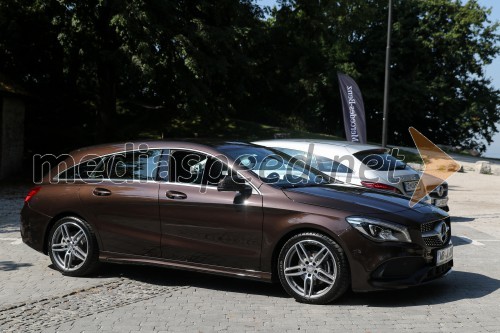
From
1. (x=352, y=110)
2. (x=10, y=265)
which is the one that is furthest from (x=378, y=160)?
(x=352, y=110)

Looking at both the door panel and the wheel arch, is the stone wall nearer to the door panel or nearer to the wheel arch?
the door panel

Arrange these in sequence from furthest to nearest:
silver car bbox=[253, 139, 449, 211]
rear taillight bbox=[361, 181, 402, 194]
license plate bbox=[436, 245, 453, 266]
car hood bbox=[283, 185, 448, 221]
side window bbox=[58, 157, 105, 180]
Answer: silver car bbox=[253, 139, 449, 211] → rear taillight bbox=[361, 181, 402, 194] → side window bbox=[58, 157, 105, 180] → license plate bbox=[436, 245, 453, 266] → car hood bbox=[283, 185, 448, 221]

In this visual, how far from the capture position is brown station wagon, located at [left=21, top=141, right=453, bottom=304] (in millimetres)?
5598

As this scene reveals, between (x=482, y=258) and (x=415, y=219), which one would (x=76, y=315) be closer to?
(x=415, y=219)

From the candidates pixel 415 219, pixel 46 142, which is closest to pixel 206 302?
pixel 415 219

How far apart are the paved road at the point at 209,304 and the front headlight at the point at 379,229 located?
667mm

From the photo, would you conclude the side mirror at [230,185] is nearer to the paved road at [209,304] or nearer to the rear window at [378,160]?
the paved road at [209,304]

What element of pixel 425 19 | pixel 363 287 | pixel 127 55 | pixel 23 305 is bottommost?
pixel 23 305

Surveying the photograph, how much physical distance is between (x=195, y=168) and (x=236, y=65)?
59.1ft

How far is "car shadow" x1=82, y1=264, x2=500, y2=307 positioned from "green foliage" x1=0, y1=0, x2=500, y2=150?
44.7ft

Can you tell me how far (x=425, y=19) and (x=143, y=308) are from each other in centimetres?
3702

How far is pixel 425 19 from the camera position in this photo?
127 ft

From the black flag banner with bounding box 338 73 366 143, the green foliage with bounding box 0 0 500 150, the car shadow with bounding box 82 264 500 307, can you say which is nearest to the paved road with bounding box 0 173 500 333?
the car shadow with bounding box 82 264 500 307

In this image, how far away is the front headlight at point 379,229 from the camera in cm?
554
